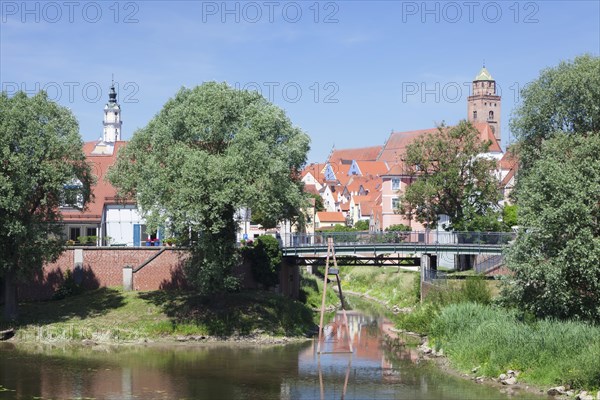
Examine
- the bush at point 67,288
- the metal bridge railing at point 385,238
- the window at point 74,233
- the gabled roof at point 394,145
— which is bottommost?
the bush at point 67,288

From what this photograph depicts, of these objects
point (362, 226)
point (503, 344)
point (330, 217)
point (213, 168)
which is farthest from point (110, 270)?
point (330, 217)

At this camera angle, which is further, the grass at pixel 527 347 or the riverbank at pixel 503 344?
the riverbank at pixel 503 344

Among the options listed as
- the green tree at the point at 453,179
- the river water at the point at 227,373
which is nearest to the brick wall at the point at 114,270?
the river water at the point at 227,373

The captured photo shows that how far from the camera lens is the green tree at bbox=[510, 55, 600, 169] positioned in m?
68.1

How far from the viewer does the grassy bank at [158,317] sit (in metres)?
55.3

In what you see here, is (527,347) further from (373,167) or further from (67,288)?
(373,167)

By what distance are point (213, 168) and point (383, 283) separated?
40297 mm

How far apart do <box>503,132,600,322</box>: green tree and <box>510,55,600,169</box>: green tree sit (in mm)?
22442

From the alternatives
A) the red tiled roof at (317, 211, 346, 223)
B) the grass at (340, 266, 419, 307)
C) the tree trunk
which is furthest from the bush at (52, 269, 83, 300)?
the red tiled roof at (317, 211, 346, 223)

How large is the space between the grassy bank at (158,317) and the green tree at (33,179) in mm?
3134

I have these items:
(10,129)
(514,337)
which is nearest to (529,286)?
(514,337)

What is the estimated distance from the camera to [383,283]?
8956 cm

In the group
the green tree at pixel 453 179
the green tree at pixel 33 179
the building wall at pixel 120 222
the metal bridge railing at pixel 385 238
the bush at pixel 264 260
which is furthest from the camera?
the green tree at pixel 453 179

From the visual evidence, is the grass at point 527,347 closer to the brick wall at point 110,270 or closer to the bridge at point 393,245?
the bridge at point 393,245
